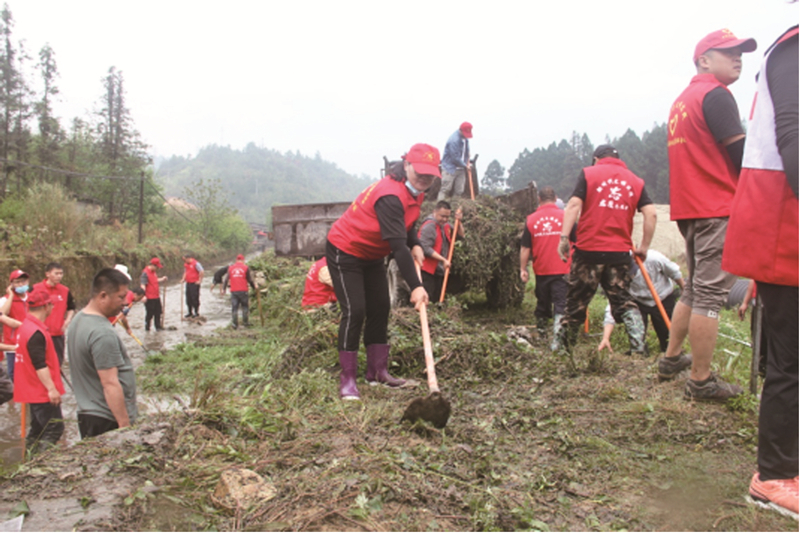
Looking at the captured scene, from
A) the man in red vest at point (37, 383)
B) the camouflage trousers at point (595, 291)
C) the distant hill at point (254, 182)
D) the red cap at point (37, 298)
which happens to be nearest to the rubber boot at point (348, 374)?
the camouflage trousers at point (595, 291)

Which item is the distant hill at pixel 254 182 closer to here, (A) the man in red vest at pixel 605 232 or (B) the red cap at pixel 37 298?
(B) the red cap at pixel 37 298

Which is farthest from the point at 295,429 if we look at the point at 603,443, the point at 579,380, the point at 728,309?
the point at 728,309

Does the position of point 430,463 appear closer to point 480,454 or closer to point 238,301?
point 480,454

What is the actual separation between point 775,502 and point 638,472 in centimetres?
60

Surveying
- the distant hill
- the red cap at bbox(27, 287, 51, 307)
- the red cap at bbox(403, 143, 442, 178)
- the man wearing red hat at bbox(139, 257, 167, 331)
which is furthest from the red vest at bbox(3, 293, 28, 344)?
the distant hill

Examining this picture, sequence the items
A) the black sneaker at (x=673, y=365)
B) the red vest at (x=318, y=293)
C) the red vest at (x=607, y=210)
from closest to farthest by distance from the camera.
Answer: the black sneaker at (x=673, y=365) → the red vest at (x=607, y=210) → the red vest at (x=318, y=293)

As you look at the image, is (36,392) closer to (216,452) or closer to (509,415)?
(216,452)

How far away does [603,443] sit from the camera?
2844 mm

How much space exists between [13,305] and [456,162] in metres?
6.94

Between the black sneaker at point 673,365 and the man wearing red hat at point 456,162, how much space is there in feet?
21.6

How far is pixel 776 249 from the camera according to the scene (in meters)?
2.01

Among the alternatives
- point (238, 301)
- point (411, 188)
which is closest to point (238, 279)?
point (238, 301)

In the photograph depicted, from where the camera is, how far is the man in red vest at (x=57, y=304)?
21.1ft

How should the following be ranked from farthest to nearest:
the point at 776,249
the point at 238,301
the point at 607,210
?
the point at 238,301, the point at 607,210, the point at 776,249
